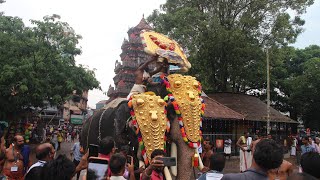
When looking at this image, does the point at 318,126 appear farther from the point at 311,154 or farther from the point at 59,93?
the point at 311,154

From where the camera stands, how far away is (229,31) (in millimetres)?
19359

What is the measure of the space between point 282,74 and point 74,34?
18250 mm

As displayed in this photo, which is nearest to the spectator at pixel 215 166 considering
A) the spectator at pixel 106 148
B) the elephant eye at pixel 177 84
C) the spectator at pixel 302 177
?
the spectator at pixel 302 177

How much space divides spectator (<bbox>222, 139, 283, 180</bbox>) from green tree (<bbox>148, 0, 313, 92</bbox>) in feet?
55.7

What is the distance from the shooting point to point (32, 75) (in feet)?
53.7

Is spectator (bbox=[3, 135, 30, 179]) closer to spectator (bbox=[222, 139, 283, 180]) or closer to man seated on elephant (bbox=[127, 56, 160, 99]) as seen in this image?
man seated on elephant (bbox=[127, 56, 160, 99])

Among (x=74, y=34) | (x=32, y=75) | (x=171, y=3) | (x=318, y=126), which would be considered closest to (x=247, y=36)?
(x=171, y=3)

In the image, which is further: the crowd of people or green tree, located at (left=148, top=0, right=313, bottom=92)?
green tree, located at (left=148, top=0, right=313, bottom=92)

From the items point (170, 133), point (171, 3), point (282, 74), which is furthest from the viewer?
point (282, 74)

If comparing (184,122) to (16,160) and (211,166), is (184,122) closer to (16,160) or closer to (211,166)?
(211,166)

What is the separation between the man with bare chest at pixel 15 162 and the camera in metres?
5.20

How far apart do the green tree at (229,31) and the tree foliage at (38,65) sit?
563cm

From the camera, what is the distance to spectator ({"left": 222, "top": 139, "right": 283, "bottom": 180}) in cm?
271

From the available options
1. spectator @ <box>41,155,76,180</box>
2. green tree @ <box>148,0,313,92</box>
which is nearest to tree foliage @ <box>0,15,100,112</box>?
green tree @ <box>148,0,313,92</box>
